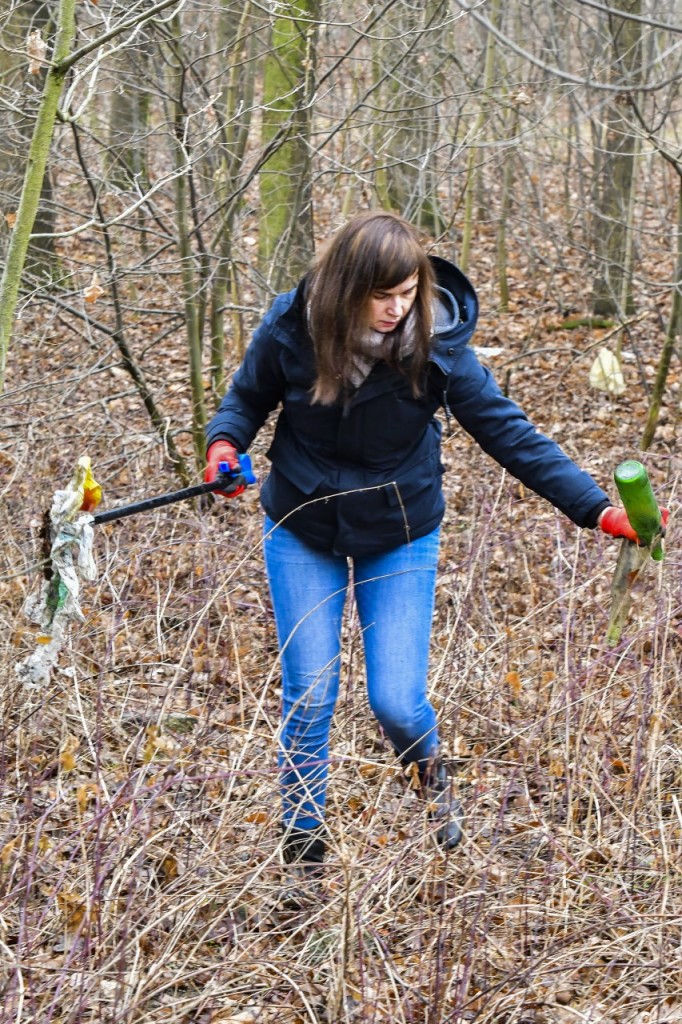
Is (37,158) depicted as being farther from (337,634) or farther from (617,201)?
(617,201)

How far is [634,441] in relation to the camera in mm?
7613

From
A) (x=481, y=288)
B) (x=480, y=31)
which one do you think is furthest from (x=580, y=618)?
(x=480, y=31)

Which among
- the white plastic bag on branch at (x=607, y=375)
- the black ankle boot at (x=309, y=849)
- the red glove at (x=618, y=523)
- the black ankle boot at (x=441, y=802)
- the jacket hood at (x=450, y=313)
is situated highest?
the jacket hood at (x=450, y=313)

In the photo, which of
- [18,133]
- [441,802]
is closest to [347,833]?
[441,802]

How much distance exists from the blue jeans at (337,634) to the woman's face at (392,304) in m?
0.61

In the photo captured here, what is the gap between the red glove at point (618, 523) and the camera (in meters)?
2.82

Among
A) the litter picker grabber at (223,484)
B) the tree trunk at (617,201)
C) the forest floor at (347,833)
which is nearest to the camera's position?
the forest floor at (347,833)

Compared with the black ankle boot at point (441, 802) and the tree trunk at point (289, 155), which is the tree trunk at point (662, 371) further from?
the black ankle boot at point (441, 802)

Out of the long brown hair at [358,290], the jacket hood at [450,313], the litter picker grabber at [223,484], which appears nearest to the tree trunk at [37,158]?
the litter picker grabber at [223,484]

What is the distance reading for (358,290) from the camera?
2695 millimetres

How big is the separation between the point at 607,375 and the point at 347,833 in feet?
21.1

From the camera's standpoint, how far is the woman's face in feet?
8.89

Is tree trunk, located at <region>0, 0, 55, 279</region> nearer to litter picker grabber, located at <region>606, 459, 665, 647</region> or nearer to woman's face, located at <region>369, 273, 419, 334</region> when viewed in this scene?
woman's face, located at <region>369, 273, 419, 334</region>

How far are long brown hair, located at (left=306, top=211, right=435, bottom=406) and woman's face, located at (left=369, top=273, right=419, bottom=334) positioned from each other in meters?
0.02
